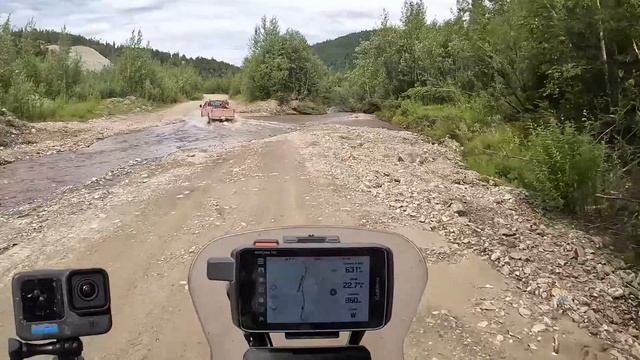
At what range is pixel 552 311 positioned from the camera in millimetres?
5117

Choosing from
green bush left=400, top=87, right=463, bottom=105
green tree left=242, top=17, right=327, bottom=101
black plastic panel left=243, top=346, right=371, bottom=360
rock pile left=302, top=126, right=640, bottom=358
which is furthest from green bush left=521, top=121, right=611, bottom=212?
green tree left=242, top=17, right=327, bottom=101

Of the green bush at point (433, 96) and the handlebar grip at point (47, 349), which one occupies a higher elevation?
the green bush at point (433, 96)

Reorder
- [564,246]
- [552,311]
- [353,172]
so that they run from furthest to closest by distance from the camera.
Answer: [353,172]
[564,246]
[552,311]

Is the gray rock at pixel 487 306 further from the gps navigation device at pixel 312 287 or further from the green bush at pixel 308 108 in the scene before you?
the green bush at pixel 308 108

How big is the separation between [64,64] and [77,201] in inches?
887

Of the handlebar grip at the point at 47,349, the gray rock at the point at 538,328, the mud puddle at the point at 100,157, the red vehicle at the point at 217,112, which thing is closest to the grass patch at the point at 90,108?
the mud puddle at the point at 100,157

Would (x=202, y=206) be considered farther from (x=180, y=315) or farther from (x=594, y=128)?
(x=594, y=128)

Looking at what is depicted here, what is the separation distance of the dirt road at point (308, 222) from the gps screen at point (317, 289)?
236 cm

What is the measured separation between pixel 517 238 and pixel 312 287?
5.42 meters

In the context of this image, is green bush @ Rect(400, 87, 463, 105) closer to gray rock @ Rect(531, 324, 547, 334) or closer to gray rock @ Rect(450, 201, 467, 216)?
gray rock @ Rect(450, 201, 467, 216)

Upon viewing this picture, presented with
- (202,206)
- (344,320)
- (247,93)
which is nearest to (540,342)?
A: (344,320)

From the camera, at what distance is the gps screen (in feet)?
5.84

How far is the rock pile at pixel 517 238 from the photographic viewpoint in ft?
17.0

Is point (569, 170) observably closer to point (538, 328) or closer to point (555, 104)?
point (538, 328)
